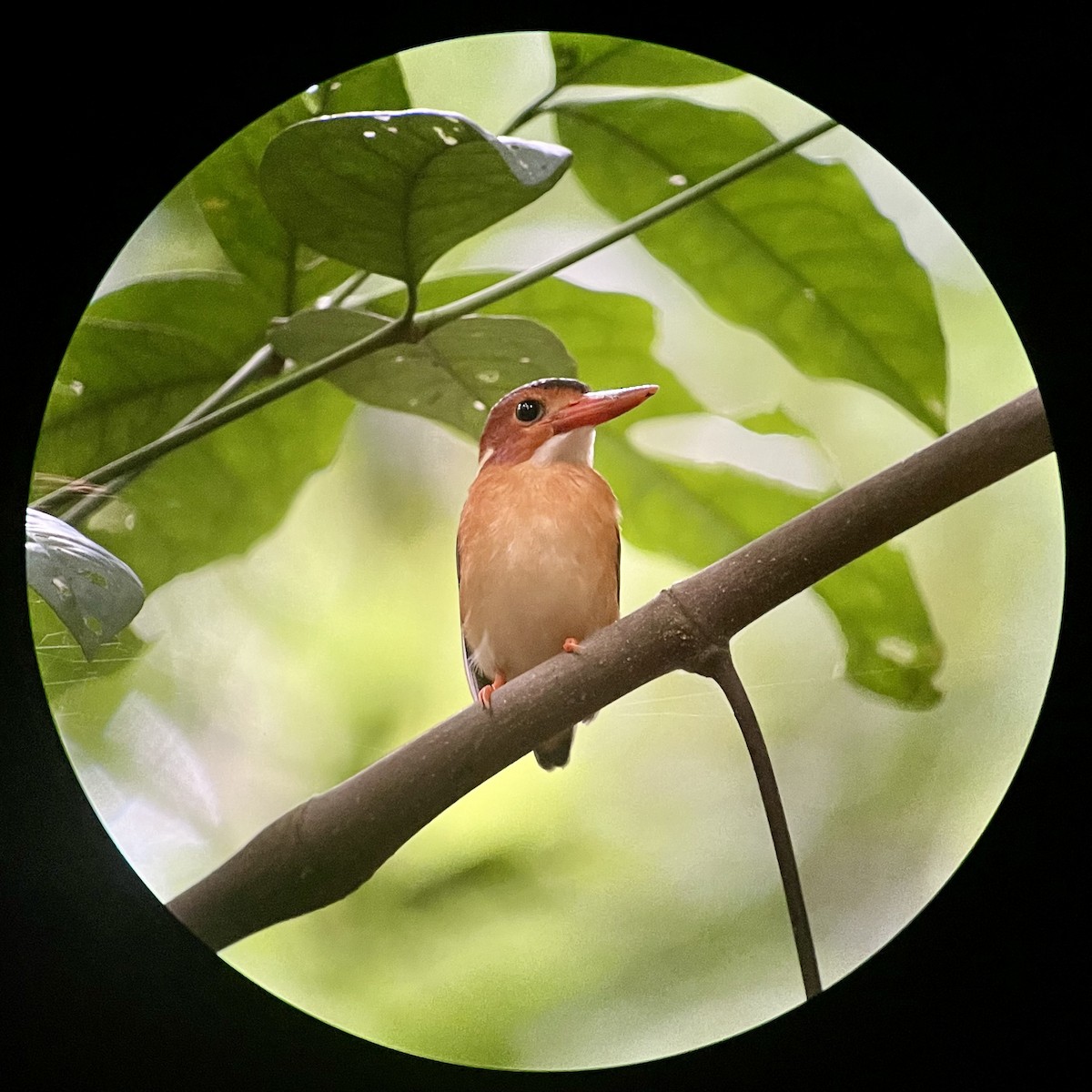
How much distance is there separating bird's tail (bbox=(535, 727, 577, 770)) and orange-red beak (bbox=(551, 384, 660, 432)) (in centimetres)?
24

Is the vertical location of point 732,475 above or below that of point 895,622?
above

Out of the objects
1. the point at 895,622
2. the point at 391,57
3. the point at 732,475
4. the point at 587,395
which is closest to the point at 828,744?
the point at 895,622

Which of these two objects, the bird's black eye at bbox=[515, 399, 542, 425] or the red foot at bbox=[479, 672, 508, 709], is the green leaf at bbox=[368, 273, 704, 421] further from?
the red foot at bbox=[479, 672, 508, 709]

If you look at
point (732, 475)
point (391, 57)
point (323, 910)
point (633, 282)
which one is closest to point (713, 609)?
point (732, 475)

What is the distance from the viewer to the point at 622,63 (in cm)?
80

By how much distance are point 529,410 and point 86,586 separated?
1.15 ft

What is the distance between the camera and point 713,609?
0.74m

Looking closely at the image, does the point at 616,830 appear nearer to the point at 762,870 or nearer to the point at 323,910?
the point at 762,870

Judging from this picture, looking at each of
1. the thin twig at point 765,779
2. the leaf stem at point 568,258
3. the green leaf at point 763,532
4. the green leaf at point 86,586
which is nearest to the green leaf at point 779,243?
the leaf stem at point 568,258

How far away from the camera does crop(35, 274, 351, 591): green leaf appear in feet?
2.58

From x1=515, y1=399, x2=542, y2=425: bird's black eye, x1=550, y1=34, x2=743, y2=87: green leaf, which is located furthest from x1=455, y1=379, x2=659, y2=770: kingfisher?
x1=550, y1=34, x2=743, y2=87: green leaf

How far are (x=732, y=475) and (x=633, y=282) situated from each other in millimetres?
162

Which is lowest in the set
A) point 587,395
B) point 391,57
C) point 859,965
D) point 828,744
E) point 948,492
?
point 859,965

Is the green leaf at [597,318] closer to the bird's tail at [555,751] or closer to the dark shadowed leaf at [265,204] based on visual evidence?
the dark shadowed leaf at [265,204]
